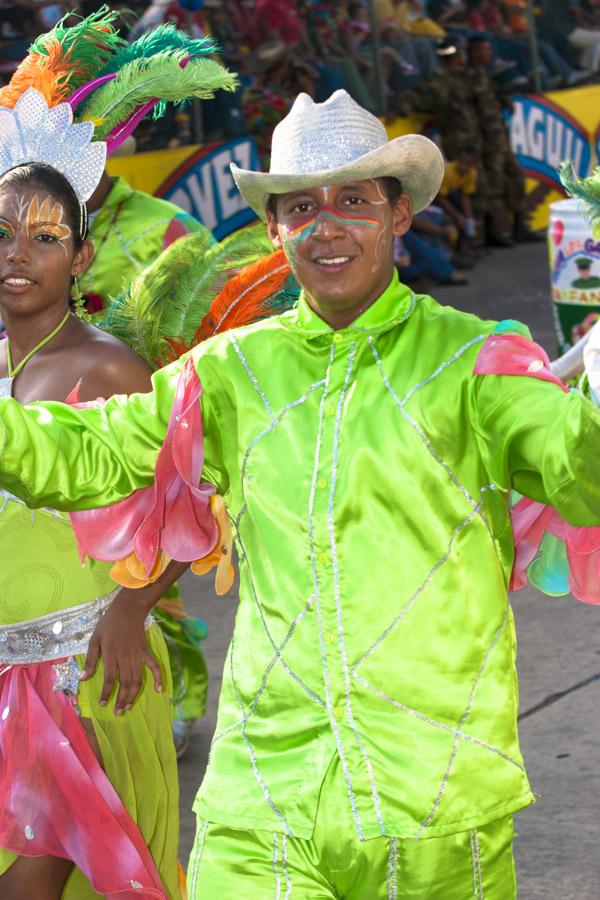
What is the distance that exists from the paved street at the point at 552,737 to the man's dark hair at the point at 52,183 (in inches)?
77.0

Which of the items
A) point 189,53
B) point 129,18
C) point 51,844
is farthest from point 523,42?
point 51,844

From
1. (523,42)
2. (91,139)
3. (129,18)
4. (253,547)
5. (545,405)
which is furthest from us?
Result: (523,42)

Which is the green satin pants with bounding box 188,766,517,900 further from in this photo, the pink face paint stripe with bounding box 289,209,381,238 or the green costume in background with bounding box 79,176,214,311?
the green costume in background with bounding box 79,176,214,311

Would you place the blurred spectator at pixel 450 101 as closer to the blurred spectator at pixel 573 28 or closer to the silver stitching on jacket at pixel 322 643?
the blurred spectator at pixel 573 28

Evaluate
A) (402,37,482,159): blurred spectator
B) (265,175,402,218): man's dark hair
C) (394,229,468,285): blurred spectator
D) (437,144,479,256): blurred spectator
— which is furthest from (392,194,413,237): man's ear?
(437,144,479,256): blurred spectator

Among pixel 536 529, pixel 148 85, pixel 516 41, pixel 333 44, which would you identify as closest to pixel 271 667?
pixel 536 529

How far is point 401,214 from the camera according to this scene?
3.00 m

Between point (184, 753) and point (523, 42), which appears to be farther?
point (523, 42)

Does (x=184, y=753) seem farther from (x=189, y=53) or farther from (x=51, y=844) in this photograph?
(x=189, y=53)

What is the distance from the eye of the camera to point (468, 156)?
13.6 m

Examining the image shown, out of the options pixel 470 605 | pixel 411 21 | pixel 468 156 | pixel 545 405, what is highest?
pixel 545 405

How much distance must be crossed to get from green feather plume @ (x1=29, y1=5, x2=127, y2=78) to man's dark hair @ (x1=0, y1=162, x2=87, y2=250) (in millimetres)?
365

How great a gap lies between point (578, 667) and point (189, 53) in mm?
2846

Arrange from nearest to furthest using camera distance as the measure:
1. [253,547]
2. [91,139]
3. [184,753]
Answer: [253,547] → [91,139] → [184,753]
